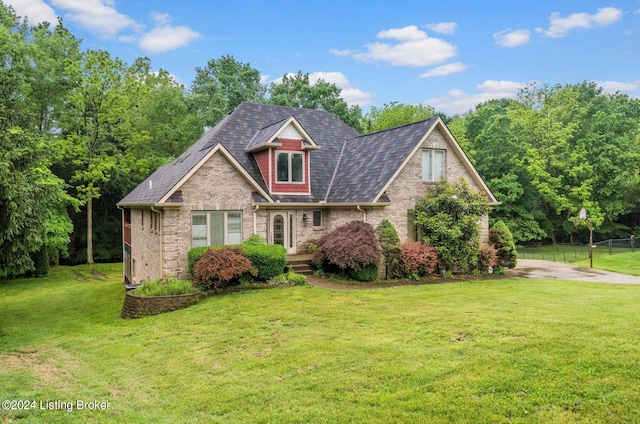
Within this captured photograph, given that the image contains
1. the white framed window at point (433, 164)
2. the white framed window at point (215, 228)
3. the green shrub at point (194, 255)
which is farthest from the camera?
the white framed window at point (433, 164)

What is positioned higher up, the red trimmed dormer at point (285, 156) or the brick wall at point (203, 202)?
the red trimmed dormer at point (285, 156)

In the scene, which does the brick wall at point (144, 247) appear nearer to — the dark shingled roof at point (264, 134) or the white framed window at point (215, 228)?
the white framed window at point (215, 228)

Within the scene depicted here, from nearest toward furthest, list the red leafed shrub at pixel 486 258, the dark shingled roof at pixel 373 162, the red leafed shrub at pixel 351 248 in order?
the red leafed shrub at pixel 351 248 < the dark shingled roof at pixel 373 162 < the red leafed shrub at pixel 486 258

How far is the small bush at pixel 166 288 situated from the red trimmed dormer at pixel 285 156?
5869 mm

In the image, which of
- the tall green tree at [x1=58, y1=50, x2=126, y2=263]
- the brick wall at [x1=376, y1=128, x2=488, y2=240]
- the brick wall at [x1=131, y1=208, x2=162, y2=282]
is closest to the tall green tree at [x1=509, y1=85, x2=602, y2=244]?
the brick wall at [x1=376, y1=128, x2=488, y2=240]

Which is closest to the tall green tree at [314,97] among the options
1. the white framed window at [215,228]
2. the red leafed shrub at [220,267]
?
the white framed window at [215,228]

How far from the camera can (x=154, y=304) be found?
50.2 feet

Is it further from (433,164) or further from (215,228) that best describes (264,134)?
(433,164)

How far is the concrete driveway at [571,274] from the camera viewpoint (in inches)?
774

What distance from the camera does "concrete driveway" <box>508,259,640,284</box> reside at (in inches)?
774

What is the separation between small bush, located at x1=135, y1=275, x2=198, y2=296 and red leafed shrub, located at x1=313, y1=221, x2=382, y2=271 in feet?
17.9

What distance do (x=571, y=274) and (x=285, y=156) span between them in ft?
47.6

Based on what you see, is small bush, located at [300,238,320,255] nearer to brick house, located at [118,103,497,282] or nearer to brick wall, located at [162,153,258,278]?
brick house, located at [118,103,497,282]

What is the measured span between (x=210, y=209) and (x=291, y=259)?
4389mm
